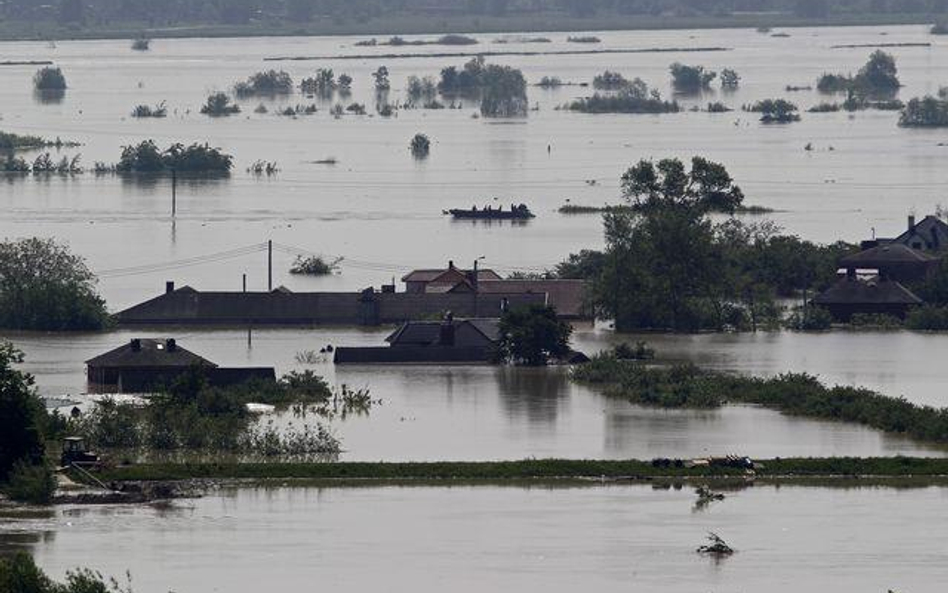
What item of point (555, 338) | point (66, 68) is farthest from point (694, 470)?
point (66, 68)

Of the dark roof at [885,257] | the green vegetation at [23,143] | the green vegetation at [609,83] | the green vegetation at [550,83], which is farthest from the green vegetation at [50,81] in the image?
the dark roof at [885,257]

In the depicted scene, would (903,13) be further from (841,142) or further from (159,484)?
(159,484)

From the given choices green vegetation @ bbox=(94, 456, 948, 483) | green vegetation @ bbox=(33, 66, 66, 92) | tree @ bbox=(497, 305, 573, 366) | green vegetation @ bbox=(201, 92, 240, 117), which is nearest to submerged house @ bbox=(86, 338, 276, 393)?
tree @ bbox=(497, 305, 573, 366)

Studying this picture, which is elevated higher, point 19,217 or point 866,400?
point 19,217

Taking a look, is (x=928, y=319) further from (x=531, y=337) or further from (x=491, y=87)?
(x=491, y=87)

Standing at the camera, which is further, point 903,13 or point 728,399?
point 903,13

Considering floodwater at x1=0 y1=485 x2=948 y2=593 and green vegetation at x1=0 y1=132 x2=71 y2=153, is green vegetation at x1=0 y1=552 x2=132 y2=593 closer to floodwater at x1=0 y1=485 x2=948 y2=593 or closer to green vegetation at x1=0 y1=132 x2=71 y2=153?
floodwater at x1=0 y1=485 x2=948 y2=593
